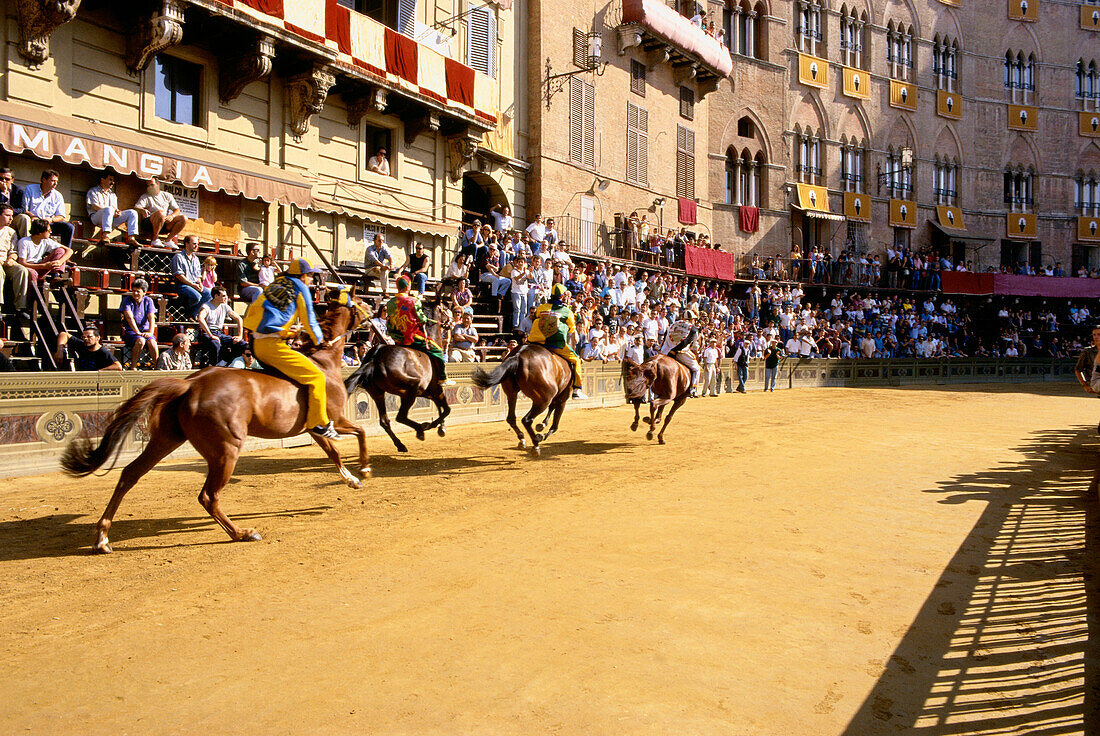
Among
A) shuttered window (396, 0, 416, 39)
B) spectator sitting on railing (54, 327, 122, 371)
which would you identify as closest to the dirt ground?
spectator sitting on railing (54, 327, 122, 371)

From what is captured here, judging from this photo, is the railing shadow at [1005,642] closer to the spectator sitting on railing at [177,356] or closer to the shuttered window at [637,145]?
the spectator sitting on railing at [177,356]

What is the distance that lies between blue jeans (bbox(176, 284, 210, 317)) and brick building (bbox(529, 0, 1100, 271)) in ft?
52.4

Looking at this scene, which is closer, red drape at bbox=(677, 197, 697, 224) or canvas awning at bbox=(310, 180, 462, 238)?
canvas awning at bbox=(310, 180, 462, 238)

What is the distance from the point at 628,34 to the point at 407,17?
1322cm

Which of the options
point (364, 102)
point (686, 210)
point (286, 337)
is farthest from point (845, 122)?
point (286, 337)

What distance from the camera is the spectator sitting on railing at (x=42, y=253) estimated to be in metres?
11.8

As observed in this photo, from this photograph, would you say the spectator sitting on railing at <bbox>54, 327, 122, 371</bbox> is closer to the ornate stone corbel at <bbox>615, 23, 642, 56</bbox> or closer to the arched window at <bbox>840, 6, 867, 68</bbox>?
the ornate stone corbel at <bbox>615, 23, 642, 56</bbox>

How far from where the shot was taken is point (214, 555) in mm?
6695

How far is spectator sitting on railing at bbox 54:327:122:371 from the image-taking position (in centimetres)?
1131

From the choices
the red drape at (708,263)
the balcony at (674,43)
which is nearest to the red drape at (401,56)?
the balcony at (674,43)

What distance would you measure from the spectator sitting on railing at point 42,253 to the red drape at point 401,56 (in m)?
10.5

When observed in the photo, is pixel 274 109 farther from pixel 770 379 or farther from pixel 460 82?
pixel 770 379

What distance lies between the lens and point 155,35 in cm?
1527

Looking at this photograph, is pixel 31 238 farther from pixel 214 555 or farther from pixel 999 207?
pixel 999 207
